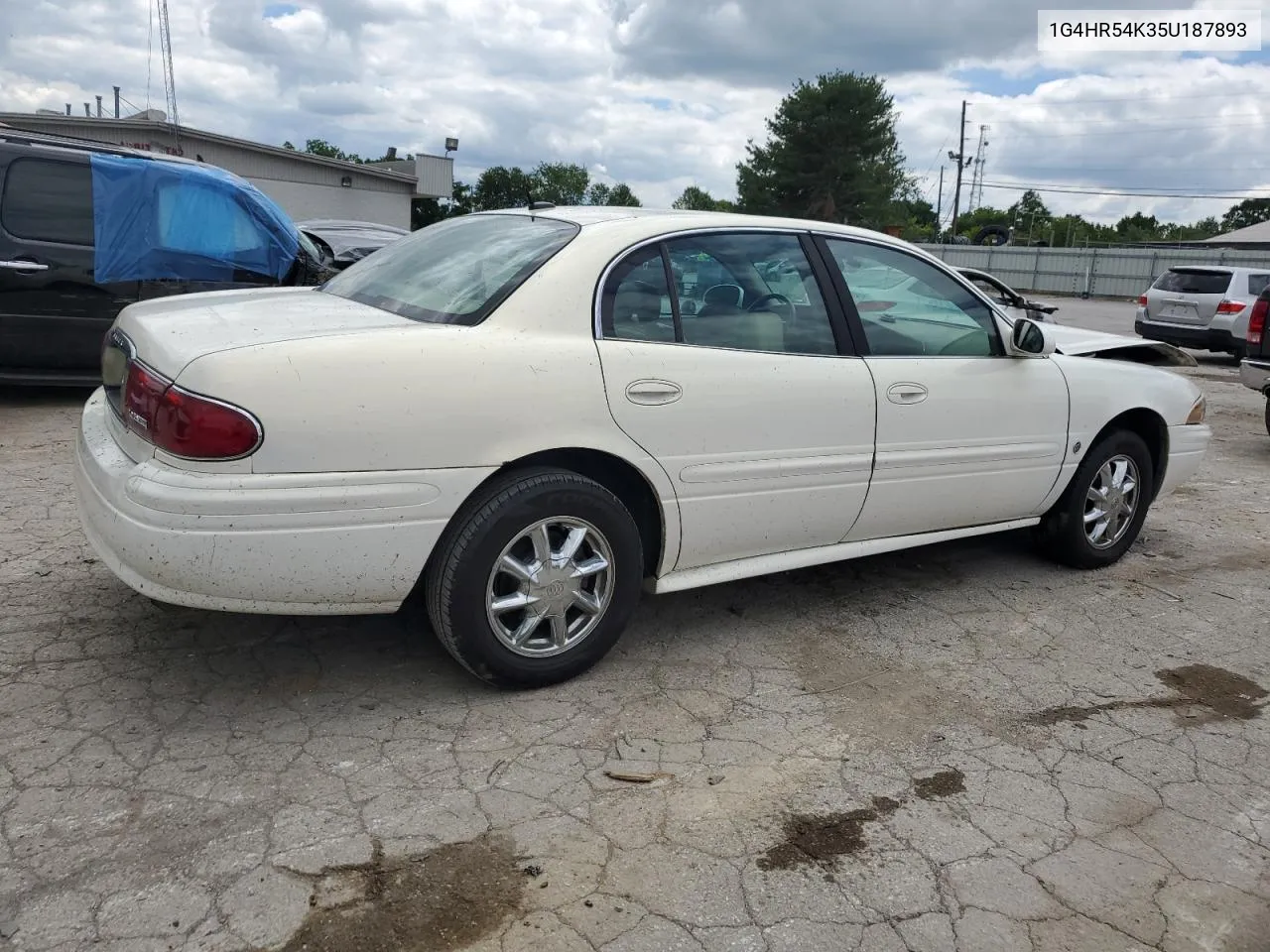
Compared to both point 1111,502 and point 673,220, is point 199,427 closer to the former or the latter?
point 673,220

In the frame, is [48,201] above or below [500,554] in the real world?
above

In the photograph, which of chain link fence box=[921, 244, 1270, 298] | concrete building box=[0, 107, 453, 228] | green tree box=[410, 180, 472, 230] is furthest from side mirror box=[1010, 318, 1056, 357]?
green tree box=[410, 180, 472, 230]

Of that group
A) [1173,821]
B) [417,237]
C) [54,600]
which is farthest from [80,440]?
[1173,821]

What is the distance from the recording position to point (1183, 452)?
5109 mm

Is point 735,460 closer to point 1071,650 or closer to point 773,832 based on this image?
point 773,832

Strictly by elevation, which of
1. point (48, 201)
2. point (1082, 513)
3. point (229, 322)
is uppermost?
point (48, 201)

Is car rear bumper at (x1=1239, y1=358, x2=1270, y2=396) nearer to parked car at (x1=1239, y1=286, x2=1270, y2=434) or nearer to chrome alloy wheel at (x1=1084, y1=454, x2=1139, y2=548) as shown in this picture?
parked car at (x1=1239, y1=286, x2=1270, y2=434)

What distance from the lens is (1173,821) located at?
2812mm

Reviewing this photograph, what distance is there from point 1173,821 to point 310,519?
100 inches

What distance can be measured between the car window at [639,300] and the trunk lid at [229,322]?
67 cm

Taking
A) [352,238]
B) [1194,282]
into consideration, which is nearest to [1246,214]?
[1194,282]

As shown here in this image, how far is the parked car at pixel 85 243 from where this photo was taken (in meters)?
6.76

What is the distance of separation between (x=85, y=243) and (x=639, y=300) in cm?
533

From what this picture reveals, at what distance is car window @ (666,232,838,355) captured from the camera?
352 cm
